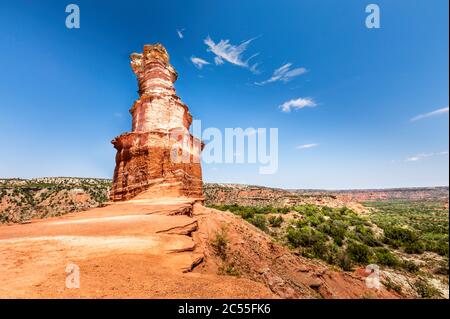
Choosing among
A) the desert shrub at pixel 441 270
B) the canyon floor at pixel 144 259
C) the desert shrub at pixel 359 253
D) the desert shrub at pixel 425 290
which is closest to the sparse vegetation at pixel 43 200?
the desert shrub at pixel 359 253

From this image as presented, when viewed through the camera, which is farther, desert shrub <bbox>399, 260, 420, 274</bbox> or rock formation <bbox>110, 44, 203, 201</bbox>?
desert shrub <bbox>399, 260, 420, 274</bbox>

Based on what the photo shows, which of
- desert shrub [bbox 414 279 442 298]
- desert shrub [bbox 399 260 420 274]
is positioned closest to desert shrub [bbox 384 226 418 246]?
desert shrub [bbox 399 260 420 274]

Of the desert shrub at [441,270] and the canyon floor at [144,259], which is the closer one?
the canyon floor at [144,259]

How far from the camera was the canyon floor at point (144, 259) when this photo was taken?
4.07m

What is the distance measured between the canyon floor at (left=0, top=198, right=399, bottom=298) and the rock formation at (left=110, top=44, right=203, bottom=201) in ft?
11.9

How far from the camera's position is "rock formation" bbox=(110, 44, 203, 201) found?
552 inches

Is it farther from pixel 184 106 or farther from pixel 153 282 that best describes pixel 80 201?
pixel 153 282

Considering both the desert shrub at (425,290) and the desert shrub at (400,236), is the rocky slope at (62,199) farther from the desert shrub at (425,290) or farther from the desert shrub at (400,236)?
the desert shrub at (425,290)

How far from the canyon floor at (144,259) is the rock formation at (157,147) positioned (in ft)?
11.9

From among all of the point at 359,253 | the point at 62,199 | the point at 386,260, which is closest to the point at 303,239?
the point at 359,253

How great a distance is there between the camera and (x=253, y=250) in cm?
962

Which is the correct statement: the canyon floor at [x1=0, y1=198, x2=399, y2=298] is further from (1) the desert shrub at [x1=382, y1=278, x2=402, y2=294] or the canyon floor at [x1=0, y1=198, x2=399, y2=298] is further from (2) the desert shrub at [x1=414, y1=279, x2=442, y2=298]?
(2) the desert shrub at [x1=414, y1=279, x2=442, y2=298]
